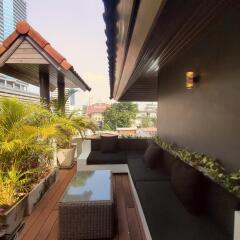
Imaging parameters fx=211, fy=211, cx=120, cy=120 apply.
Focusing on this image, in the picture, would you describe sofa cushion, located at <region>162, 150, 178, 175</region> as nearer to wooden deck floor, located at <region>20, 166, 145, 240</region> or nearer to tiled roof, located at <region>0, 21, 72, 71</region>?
wooden deck floor, located at <region>20, 166, 145, 240</region>

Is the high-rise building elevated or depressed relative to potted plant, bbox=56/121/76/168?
elevated

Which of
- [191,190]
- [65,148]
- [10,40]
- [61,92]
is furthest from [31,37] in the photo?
[191,190]

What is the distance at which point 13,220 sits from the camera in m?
2.64

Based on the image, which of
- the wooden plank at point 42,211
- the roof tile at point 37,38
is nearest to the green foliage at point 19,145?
the wooden plank at point 42,211

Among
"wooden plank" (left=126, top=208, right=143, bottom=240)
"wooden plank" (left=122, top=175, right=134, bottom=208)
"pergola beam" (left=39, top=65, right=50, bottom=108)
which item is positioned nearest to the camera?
"wooden plank" (left=126, top=208, right=143, bottom=240)

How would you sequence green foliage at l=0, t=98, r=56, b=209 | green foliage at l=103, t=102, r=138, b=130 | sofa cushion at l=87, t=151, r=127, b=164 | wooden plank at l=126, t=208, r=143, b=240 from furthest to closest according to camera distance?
1. green foliage at l=103, t=102, r=138, b=130
2. sofa cushion at l=87, t=151, r=127, b=164
3. green foliage at l=0, t=98, r=56, b=209
4. wooden plank at l=126, t=208, r=143, b=240

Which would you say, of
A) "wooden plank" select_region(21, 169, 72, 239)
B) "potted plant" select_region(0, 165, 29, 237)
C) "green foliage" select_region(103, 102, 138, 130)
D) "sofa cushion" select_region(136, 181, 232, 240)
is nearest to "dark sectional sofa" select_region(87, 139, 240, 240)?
"sofa cushion" select_region(136, 181, 232, 240)

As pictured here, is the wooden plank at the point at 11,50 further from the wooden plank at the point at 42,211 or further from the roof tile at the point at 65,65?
the wooden plank at the point at 42,211

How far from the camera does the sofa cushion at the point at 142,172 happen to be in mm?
3174

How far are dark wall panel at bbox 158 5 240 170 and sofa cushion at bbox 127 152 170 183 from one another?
0.63 m

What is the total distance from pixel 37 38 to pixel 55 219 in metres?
3.14

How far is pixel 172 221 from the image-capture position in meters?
1.90

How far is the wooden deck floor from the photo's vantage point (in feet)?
8.07

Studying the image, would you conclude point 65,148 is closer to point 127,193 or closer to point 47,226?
point 127,193
